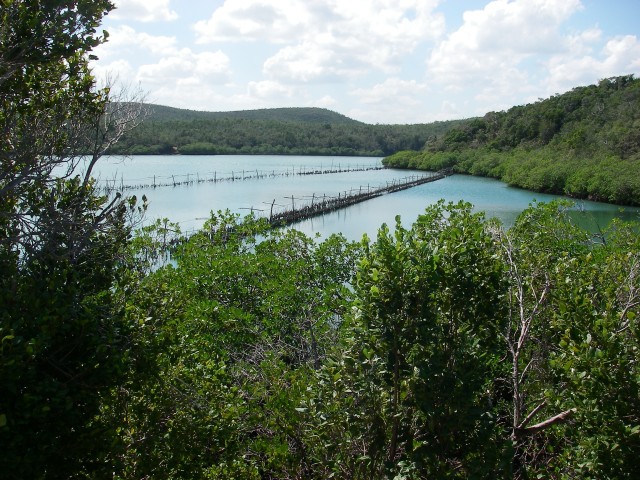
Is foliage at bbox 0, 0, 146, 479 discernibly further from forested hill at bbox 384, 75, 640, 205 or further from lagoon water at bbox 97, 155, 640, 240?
forested hill at bbox 384, 75, 640, 205

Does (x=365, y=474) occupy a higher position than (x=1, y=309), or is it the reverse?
(x=1, y=309)

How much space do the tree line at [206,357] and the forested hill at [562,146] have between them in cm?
4478

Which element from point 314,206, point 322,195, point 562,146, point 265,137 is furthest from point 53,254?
point 265,137

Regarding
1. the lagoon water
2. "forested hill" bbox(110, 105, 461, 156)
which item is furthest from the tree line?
"forested hill" bbox(110, 105, 461, 156)

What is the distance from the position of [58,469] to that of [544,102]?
317 ft

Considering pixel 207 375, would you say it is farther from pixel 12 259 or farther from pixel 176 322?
pixel 12 259

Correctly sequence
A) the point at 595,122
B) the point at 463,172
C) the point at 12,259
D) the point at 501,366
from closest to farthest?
the point at 12,259 → the point at 501,366 → the point at 595,122 → the point at 463,172

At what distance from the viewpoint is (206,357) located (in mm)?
6566

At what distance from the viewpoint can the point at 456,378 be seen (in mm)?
4309

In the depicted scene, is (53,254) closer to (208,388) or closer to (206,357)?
(208,388)

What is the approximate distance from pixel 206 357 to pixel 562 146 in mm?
69116

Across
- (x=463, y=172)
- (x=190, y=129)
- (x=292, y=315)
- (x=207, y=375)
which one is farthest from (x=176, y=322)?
(x=190, y=129)

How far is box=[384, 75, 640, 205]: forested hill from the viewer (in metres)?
49.2

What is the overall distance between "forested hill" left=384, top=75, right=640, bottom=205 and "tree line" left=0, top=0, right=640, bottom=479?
147 feet
